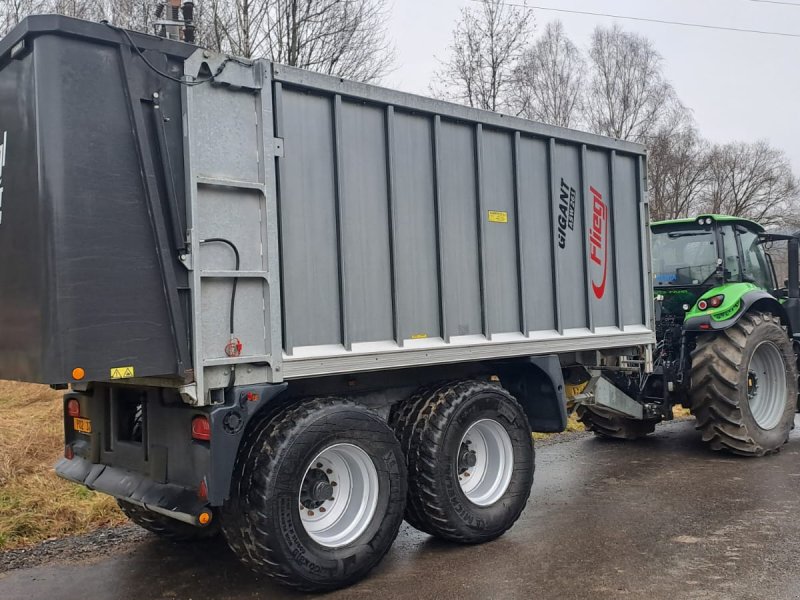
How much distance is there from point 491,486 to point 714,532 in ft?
5.46

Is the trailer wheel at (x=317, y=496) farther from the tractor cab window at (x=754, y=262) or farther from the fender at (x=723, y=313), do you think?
the tractor cab window at (x=754, y=262)

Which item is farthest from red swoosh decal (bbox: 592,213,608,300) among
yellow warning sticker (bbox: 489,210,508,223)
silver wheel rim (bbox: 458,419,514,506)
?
silver wheel rim (bbox: 458,419,514,506)

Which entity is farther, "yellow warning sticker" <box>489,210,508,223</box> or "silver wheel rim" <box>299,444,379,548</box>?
"yellow warning sticker" <box>489,210,508,223</box>

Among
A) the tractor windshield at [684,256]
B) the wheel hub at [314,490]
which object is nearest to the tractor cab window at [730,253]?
the tractor windshield at [684,256]

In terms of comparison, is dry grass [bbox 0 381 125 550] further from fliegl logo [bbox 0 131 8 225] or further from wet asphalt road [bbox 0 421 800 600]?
fliegl logo [bbox 0 131 8 225]

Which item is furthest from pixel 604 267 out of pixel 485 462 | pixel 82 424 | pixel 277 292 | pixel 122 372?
pixel 82 424

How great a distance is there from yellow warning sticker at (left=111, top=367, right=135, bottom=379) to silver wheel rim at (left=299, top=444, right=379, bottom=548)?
1.21 metres

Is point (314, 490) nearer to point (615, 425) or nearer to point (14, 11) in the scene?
point (615, 425)

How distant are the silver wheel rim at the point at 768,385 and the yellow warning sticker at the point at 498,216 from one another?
4.20 metres

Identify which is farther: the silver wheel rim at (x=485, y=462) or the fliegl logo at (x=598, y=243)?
the fliegl logo at (x=598, y=243)

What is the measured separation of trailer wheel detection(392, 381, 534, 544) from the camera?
5.04 metres

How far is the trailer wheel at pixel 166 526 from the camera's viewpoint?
16.9 feet

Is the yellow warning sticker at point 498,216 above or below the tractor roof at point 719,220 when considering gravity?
below

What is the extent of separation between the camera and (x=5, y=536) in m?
5.34
